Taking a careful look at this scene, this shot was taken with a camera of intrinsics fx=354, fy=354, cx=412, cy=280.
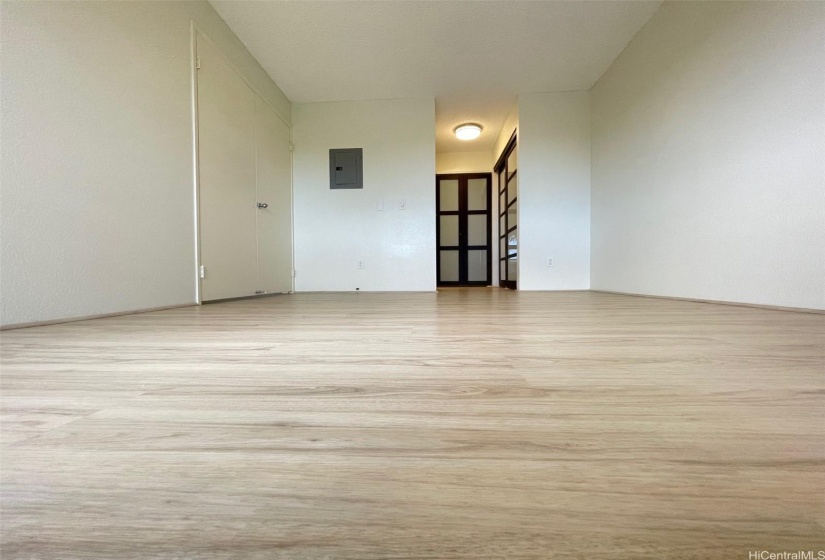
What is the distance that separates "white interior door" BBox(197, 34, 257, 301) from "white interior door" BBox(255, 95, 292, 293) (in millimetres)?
160

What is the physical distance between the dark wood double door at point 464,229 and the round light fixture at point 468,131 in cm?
139

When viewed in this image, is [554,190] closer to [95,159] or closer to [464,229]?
[464,229]

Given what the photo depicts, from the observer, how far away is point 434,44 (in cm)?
352

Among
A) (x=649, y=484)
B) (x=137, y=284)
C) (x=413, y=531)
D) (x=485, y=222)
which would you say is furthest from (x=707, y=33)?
(x=485, y=222)

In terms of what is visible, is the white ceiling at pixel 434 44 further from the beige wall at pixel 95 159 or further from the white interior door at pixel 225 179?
the beige wall at pixel 95 159

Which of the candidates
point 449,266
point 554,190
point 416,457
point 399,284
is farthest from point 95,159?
point 449,266

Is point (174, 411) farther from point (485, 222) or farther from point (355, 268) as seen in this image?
point (485, 222)

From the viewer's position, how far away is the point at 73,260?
1750 mm

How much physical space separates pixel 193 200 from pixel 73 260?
1056 millimetres

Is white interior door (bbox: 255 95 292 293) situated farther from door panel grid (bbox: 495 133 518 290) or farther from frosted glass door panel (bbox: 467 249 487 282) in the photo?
frosted glass door panel (bbox: 467 249 487 282)

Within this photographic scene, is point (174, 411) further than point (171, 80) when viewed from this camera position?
No

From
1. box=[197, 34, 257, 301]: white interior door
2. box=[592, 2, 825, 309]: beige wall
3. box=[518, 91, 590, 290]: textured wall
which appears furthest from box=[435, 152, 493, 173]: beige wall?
box=[197, 34, 257, 301]: white interior door

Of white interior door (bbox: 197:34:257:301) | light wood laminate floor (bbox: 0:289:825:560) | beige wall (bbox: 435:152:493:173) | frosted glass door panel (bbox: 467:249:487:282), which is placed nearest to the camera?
light wood laminate floor (bbox: 0:289:825:560)

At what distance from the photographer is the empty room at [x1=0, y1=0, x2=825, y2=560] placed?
31 cm
